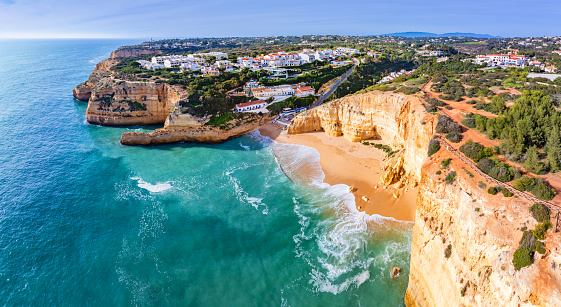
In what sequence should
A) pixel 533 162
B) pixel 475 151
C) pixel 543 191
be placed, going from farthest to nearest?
pixel 475 151 < pixel 533 162 < pixel 543 191

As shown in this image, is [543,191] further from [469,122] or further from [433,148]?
[469,122]

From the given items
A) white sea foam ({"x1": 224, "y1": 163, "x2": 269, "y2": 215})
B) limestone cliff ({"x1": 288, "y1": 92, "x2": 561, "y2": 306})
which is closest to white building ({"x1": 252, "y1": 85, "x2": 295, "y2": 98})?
white sea foam ({"x1": 224, "y1": 163, "x2": 269, "y2": 215})

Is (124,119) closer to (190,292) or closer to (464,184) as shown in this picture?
(190,292)

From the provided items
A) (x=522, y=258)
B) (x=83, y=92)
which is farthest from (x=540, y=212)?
(x=83, y=92)

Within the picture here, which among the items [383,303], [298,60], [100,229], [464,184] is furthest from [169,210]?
[298,60]

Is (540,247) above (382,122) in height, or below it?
below

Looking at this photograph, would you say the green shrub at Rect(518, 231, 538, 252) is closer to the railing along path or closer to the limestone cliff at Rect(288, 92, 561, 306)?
the limestone cliff at Rect(288, 92, 561, 306)
